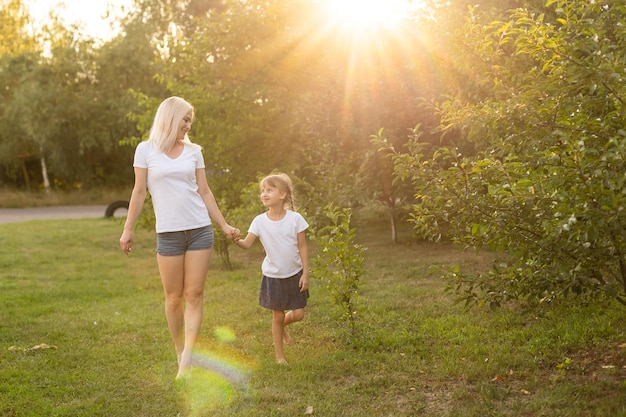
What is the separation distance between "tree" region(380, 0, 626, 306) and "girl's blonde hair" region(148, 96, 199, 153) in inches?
67.7

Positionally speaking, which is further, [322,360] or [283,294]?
[322,360]

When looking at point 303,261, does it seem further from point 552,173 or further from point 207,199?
point 552,173

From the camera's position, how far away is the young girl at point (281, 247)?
5371mm

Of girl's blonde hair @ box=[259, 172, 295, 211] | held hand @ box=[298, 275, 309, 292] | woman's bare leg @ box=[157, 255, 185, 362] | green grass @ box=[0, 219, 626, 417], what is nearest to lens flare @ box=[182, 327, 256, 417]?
green grass @ box=[0, 219, 626, 417]

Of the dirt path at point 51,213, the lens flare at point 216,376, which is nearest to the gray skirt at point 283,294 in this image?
the lens flare at point 216,376

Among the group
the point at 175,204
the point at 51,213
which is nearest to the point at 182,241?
the point at 175,204

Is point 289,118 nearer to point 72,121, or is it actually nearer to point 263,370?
point 263,370

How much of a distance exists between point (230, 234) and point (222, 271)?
6111 millimetres

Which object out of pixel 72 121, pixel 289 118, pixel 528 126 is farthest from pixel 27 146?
pixel 528 126

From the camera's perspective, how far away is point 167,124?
4.98m

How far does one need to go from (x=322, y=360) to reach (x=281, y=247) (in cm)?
102

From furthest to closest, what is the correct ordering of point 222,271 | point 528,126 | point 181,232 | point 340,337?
point 222,271, point 340,337, point 181,232, point 528,126

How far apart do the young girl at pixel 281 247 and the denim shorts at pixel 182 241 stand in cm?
34

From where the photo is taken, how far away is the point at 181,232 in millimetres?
5012
